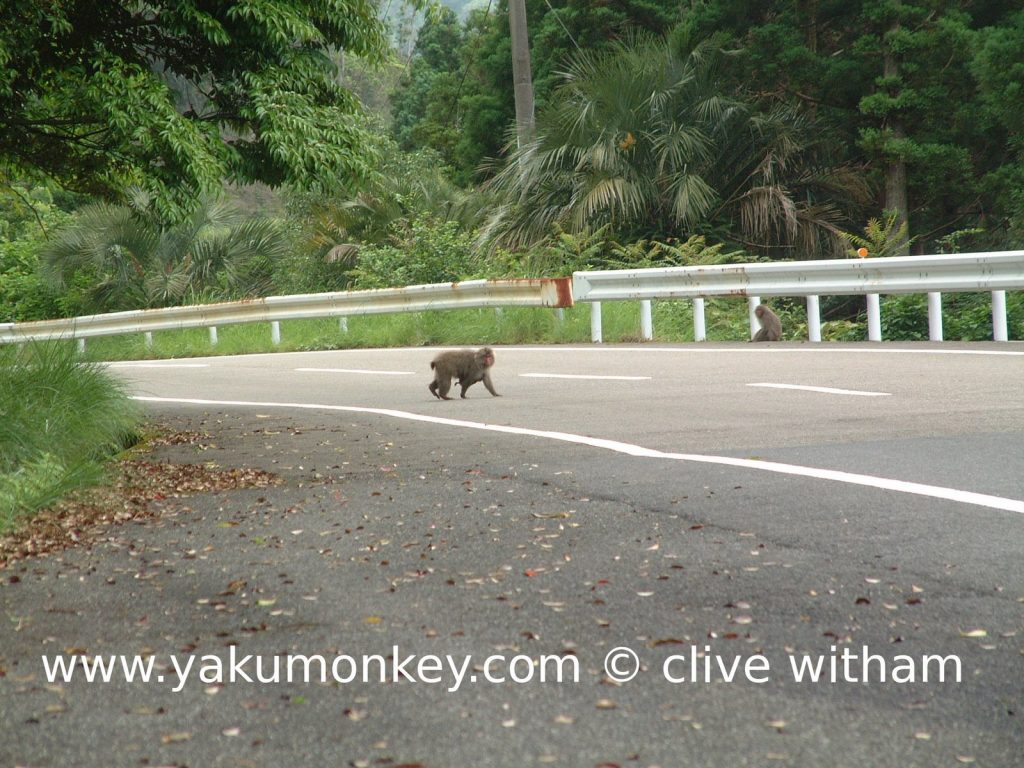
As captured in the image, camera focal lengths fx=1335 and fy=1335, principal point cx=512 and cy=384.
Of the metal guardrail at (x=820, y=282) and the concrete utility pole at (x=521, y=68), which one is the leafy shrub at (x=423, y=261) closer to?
the concrete utility pole at (x=521, y=68)

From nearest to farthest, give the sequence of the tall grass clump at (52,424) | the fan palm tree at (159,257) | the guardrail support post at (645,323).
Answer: the tall grass clump at (52,424), the guardrail support post at (645,323), the fan palm tree at (159,257)

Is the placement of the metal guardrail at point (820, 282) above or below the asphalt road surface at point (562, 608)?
above

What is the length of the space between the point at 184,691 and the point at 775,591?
1916 millimetres

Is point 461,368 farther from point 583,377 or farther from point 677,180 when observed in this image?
point 677,180

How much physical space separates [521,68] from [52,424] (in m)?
20.3

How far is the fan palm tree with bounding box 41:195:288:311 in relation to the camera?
88.0ft

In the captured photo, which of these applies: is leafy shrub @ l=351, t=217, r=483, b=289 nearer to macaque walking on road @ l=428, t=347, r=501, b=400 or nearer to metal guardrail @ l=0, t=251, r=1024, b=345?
metal guardrail @ l=0, t=251, r=1024, b=345

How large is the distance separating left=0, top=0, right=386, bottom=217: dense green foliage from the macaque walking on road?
73.8 inches

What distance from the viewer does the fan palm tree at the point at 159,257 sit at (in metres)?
26.8

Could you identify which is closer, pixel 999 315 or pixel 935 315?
pixel 999 315

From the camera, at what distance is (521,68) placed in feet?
89.2

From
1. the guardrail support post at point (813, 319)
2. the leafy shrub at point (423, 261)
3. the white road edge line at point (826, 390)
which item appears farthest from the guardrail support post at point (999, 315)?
the leafy shrub at point (423, 261)

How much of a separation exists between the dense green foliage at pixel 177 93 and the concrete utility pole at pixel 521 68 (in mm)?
16421

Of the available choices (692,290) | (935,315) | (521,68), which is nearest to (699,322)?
(692,290)
